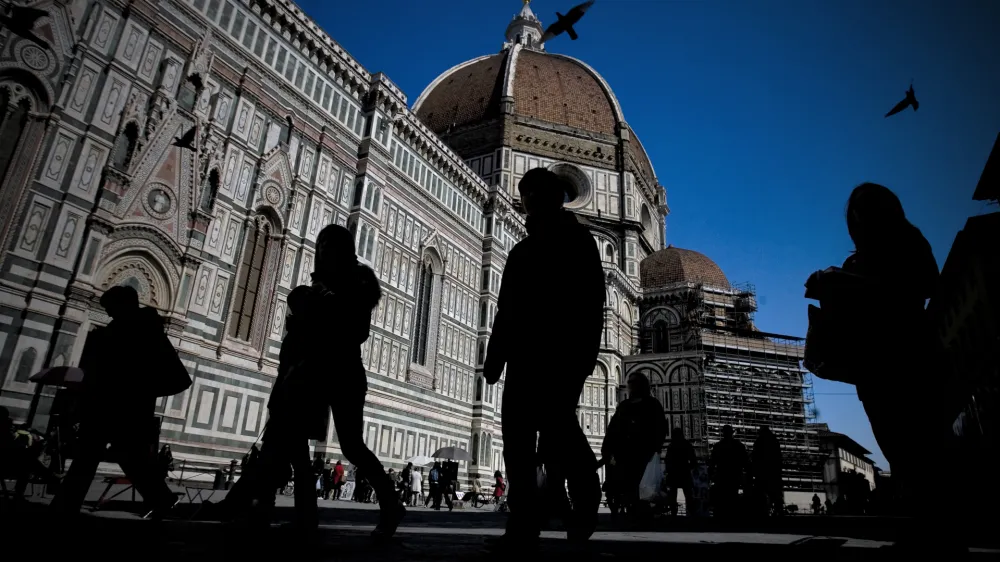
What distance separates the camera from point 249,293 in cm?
1655

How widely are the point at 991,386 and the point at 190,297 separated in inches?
868

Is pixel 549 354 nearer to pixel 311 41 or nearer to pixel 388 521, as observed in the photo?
pixel 388 521

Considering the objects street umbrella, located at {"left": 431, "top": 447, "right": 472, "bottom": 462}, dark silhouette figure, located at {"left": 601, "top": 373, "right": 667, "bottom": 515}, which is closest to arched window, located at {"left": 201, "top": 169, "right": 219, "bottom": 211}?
street umbrella, located at {"left": 431, "top": 447, "right": 472, "bottom": 462}

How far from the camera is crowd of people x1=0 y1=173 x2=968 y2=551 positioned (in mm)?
2549

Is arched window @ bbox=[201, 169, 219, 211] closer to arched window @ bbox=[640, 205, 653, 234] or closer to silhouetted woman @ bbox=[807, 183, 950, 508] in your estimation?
silhouetted woman @ bbox=[807, 183, 950, 508]

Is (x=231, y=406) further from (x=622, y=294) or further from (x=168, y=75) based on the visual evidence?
(x=622, y=294)

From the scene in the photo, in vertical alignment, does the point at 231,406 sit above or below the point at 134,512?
above

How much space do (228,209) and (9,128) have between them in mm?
5155

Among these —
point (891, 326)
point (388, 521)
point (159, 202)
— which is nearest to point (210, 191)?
point (159, 202)

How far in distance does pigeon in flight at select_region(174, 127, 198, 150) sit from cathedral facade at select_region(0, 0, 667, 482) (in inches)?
3.1

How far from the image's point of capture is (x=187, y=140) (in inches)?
576

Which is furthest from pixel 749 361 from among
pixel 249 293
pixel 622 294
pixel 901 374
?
pixel 901 374

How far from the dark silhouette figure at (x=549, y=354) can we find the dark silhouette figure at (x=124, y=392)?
2.29 m

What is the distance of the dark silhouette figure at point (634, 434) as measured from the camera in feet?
21.6
